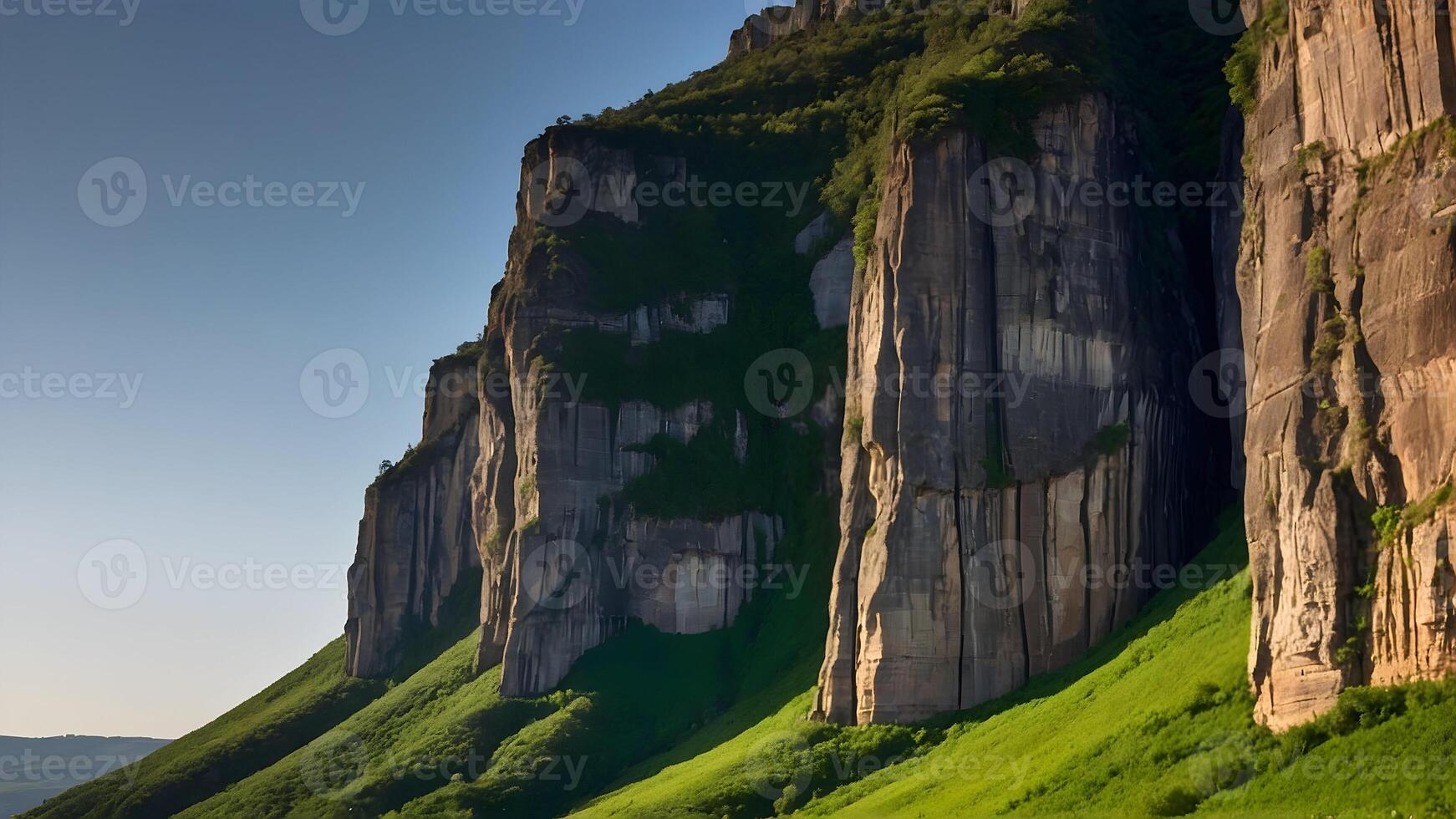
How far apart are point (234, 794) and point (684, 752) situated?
117 ft

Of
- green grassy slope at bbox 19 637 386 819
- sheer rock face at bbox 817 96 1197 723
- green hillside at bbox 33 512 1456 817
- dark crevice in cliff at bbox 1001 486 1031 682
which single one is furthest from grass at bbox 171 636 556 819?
dark crevice in cliff at bbox 1001 486 1031 682

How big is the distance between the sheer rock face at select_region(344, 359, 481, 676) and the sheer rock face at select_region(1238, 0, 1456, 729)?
302 feet

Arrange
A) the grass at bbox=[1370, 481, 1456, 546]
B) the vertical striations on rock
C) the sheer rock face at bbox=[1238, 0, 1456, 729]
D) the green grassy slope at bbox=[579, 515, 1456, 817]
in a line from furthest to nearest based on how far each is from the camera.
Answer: the vertical striations on rock, the sheer rock face at bbox=[1238, 0, 1456, 729], the grass at bbox=[1370, 481, 1456, 546], the green grassy slope at bbox=[579, 515, 1456, 817]

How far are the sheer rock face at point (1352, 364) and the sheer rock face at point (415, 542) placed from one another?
9211 cm

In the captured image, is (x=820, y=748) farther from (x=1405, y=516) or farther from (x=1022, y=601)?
(x=1405, y=516)

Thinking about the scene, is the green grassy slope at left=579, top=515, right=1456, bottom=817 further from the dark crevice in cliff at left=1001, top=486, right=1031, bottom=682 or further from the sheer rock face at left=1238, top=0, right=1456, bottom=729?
the sheer rock face at left=1238, top=0, right=1456, bottom=729

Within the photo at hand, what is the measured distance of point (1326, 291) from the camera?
57000 mm

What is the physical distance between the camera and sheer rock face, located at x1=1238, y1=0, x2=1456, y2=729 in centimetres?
5172

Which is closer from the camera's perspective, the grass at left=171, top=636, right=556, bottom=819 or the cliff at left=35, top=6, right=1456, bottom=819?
the cliff at left=35, top=6, right=1456, bottom=819

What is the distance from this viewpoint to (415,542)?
146625mm

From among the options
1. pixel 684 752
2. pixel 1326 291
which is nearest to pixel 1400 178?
pixel 1326 291

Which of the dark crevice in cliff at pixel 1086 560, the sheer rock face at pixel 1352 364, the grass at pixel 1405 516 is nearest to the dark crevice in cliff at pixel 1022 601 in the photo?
the dark crevice in cliff at pixel 1086 560

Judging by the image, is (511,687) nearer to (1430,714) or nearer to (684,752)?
(684,752)

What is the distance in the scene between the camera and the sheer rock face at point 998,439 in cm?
7831
